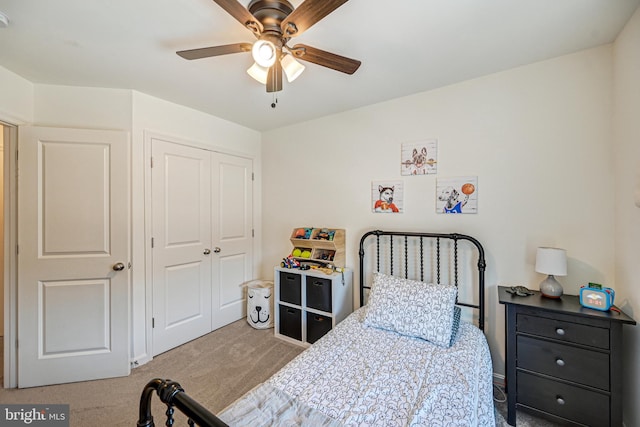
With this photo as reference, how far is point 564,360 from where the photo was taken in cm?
159

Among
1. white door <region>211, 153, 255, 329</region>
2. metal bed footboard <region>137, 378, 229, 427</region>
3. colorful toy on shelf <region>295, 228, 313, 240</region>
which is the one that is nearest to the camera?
metal bed footboard <region>137, 378, 229, 427</region>

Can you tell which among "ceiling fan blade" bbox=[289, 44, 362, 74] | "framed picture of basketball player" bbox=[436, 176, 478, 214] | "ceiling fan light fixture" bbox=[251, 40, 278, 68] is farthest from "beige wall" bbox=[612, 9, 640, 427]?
"ceiling fan light fixture" bbox=[251, 40, 278, 68]

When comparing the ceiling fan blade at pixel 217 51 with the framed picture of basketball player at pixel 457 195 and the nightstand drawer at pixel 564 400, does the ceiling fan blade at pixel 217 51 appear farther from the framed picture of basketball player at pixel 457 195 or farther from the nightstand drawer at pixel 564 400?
the nightstand drawer at pixel 564 400

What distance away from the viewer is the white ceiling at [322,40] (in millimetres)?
1425

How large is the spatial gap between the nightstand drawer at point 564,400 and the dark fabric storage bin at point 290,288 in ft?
6.07

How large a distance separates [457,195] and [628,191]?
954mm

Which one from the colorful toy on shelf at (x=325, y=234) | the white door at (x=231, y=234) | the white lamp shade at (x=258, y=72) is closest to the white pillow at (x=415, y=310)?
the colorful toy on shelf at (x=325, y=234)

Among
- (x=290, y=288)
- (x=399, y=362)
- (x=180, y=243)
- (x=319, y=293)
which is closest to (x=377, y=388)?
(x=399, y=362)

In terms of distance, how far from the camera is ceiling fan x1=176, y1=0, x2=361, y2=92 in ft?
3.68

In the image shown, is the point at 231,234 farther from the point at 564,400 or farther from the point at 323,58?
the point at 564,400

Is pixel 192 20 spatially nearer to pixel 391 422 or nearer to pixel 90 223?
pixel 90 223

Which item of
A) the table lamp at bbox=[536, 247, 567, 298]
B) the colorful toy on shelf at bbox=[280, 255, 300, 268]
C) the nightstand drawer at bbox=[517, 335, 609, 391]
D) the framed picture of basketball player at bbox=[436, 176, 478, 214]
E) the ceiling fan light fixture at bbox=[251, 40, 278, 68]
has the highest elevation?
the ceiling fan light fixture at bbox=[251, 40, 278, 68]

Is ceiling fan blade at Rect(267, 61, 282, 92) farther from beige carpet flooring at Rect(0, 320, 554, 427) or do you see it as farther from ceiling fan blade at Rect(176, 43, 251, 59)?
beige carpet flooring at Rect(0, 320, 554, 427)

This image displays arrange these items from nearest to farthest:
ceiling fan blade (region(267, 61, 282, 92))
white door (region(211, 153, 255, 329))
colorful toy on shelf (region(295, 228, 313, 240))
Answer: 1. ceiling fan blade (region(267, 61, 282, 92))
2. colorful toy on shelf (region(295, 228, 313, 240))
3. white door (region(211, 153, 255, 329))
